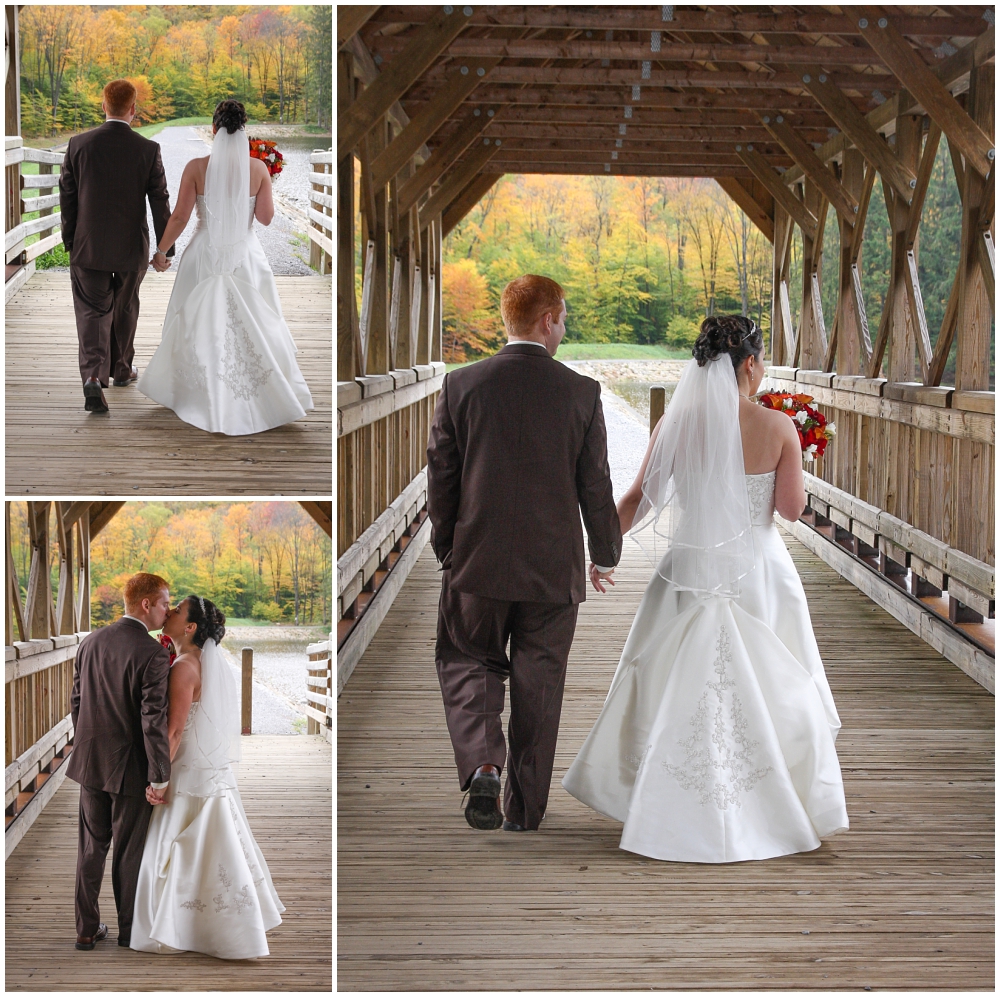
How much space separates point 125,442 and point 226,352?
749mm

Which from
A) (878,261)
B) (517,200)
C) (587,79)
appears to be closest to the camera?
(587,79)

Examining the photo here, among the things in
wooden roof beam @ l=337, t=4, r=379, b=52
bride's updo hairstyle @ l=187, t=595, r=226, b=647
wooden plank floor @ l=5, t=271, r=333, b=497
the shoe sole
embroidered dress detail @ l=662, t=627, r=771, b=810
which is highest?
wooden roof beam @ l=337, t=4, r=379, b=52

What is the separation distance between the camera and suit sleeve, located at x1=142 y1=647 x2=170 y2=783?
12.2 feet

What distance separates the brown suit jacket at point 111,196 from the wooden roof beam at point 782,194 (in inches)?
284

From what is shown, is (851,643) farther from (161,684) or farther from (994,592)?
(161,684)

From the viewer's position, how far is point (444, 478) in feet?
11.2

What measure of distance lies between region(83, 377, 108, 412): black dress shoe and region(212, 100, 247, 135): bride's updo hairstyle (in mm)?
968

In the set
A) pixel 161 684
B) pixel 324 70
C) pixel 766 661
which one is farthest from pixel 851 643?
pixel 324 70

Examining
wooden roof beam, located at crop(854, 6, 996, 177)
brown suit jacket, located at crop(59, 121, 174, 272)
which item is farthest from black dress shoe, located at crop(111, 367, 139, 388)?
wooden roof beam, located at crop(854, 6, 996, 177)

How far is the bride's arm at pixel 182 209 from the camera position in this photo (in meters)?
3.84

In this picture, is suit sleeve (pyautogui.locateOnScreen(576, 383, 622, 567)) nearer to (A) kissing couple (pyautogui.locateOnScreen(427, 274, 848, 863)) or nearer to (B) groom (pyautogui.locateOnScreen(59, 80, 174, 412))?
(A) kissing couple (pyautogui.locateOnScreen(427, 274, 848, 863))

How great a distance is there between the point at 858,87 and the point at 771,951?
655cm

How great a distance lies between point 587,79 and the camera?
24.2 ft

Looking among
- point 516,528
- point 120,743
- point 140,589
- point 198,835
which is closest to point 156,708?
point 120,743
